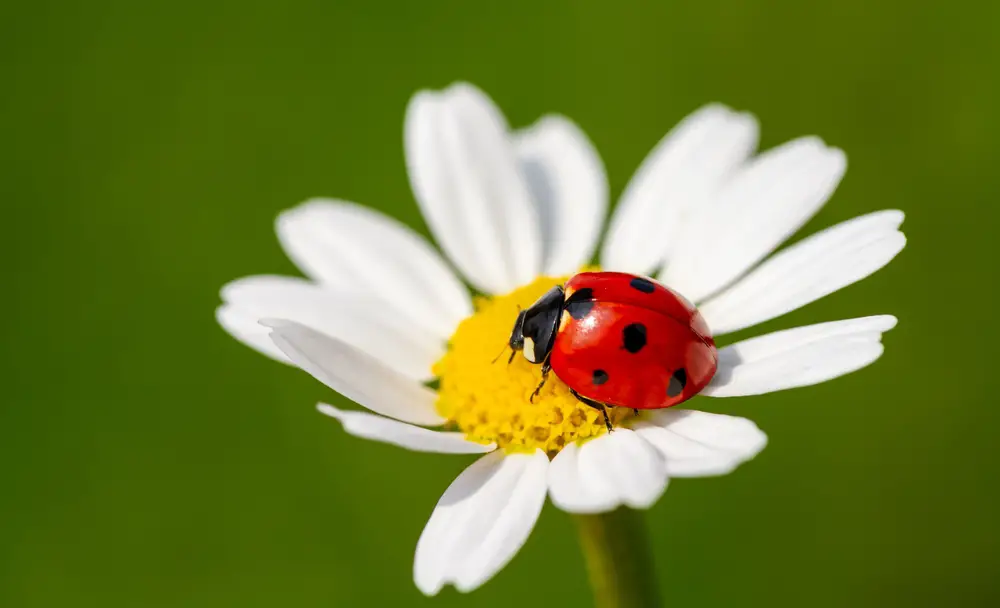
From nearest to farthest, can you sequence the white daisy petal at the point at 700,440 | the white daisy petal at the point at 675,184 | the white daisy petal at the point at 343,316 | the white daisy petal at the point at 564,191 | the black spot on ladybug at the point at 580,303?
the white daisy petal at the point at 700,440 < the black spot on ladybug at the point at 580,303 < the white daisy petal at the point at 343,316 < the white daisy petal at the point at 675,184 < the white daisy petal at the point at 564,191

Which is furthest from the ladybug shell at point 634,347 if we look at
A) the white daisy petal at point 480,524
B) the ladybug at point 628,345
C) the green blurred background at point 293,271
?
the green blurred background at point 293,271

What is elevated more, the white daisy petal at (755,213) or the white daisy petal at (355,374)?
the white daisy petal at (755,213)

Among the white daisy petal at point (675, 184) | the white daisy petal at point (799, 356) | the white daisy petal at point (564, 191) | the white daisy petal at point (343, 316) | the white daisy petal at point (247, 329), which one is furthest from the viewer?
the white daisy petal at point (564, 191)

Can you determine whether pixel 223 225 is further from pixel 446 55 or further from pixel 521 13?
pixel 521 13

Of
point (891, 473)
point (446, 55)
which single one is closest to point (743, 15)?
point (446, 55)

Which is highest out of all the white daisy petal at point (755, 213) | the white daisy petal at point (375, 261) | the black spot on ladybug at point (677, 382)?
the white daisy petal at point (755, 213)

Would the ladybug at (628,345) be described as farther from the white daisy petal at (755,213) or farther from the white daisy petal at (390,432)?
the white daisy petal at (755,213)

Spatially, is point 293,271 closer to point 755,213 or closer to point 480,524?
point 755,213
